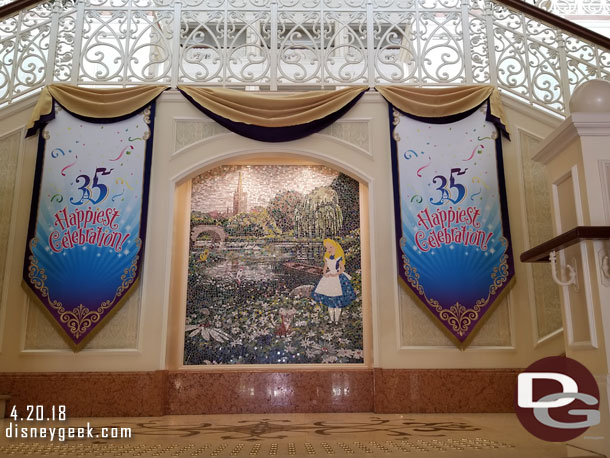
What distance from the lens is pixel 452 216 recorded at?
16.0 ft

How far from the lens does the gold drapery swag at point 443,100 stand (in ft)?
16.5

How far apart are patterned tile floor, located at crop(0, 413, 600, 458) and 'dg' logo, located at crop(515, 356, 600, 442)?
0.14 metres

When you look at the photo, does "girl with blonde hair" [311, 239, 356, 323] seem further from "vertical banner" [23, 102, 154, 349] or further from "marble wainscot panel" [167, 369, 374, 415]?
"vertical banner" [23, 102, 154, 349]

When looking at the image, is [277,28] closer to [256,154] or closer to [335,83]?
[335,83]

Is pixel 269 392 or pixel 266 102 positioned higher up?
pixel 266 102

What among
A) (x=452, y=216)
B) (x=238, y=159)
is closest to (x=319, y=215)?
(x=238, y=159)

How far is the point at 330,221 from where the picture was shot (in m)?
5.33

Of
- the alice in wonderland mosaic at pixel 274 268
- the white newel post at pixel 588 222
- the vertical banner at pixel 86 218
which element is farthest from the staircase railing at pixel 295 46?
the white newel post at pixel 588 222

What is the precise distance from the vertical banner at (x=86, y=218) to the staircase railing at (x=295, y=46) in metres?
0.56

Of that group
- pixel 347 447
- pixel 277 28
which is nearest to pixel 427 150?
pixel 277 28

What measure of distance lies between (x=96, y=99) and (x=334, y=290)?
301cm

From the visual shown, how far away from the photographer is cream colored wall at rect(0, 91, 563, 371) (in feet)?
15.0

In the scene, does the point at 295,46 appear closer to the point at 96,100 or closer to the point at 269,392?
the point at 96,100

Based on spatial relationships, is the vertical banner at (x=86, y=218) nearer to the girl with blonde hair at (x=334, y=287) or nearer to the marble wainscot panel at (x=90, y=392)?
the marble wainscot panel at (x=90, y=392)
